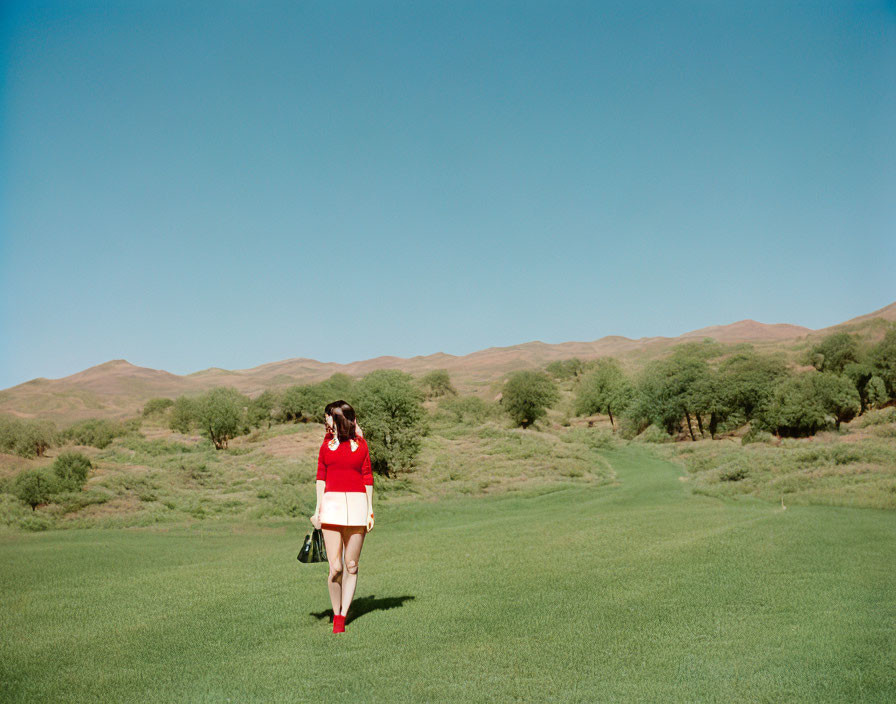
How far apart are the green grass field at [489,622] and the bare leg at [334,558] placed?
1.18 feet

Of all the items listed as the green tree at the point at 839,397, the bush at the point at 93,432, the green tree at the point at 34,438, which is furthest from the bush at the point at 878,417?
the bush at the point at 93,432

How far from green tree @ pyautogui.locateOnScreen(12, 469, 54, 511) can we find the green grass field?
50.6 ft

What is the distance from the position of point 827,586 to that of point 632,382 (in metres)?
63.0

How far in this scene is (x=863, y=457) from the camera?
29781 millimetres

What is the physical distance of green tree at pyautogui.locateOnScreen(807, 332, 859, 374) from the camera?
170 ft

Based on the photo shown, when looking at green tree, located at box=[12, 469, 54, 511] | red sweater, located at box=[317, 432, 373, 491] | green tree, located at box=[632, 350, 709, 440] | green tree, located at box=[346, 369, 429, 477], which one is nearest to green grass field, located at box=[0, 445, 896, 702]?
red sweater, located at box=[317, 432, 373, 491]

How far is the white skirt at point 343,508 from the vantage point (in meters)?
6.65

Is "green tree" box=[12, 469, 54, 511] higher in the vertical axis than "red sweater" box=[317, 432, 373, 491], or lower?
lower

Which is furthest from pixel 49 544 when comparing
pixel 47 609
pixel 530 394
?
pixel 530 394

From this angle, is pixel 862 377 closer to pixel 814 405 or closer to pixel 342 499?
pixel 814 405

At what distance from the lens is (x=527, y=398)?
68.9m

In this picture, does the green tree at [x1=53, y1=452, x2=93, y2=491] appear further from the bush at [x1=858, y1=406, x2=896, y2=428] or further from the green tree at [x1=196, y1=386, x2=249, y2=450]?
the bush at [x1=858, y1=406, x2=896, y2=428]

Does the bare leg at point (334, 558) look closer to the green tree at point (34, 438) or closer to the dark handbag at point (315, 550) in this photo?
the dark handbag at point (315, 550)

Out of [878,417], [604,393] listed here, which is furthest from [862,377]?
[604,393]
